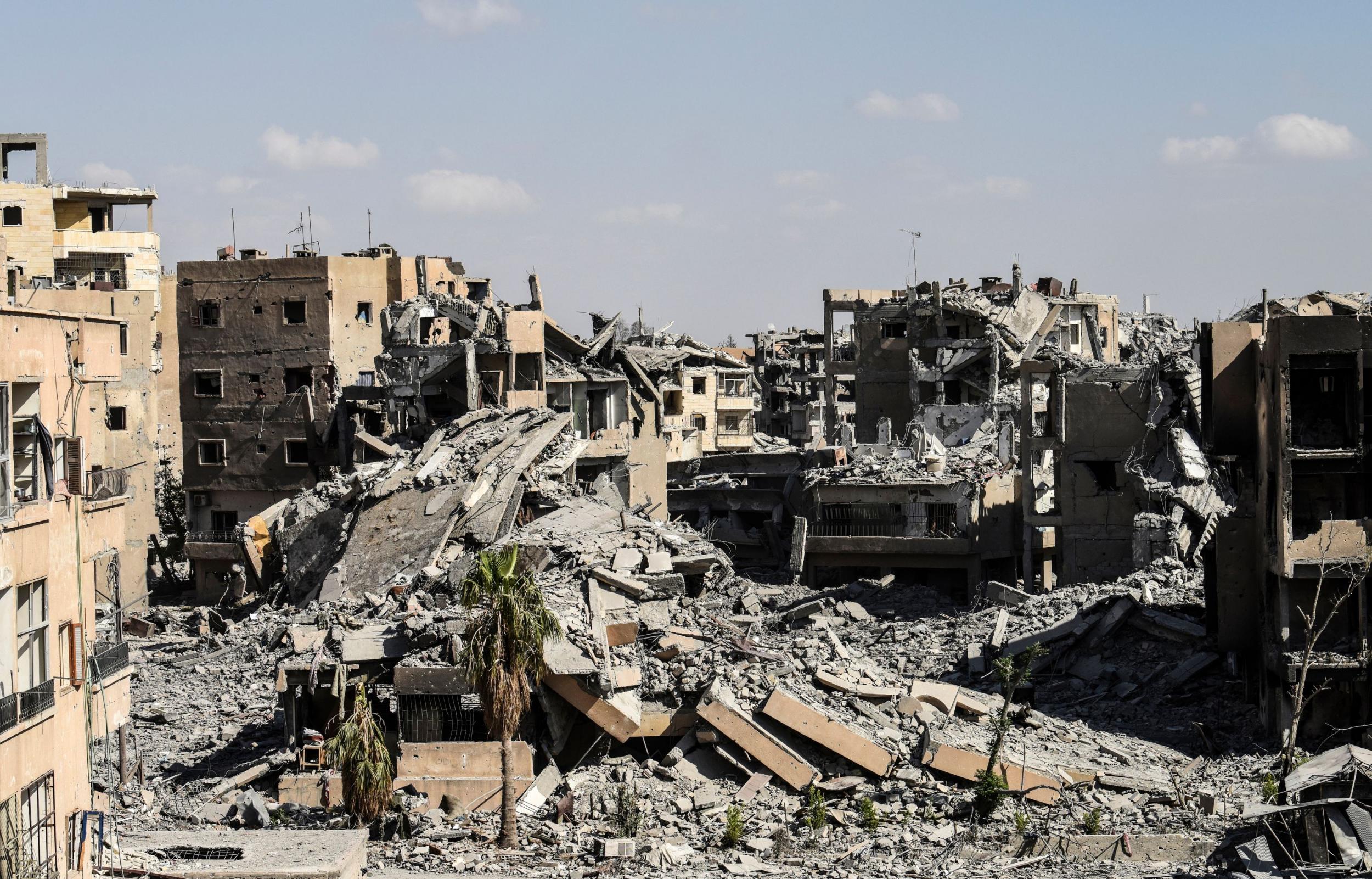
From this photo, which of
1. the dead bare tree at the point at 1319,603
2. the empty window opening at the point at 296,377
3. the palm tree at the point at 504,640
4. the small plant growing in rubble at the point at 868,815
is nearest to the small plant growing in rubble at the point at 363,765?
the palm tree at the point at 504,640

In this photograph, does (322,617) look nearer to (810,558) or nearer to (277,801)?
(277,801)

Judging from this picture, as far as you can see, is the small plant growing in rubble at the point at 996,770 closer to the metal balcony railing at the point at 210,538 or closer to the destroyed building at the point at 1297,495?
the destroyed building at the point at 1297,495

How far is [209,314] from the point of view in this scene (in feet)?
162

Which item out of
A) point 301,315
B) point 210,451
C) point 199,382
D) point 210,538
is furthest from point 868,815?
point 199,382

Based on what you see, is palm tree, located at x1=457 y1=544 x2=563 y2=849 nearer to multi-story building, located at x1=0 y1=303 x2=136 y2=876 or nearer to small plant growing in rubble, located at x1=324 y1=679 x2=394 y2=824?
small plant growing in rubble, located at x1=324 y1=679 x2=394 y2=824

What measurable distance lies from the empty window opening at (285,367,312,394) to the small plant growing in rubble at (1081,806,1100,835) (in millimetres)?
31764

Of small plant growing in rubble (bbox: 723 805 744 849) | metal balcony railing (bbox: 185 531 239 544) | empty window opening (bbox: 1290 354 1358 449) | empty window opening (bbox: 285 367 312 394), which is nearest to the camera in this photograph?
small plant growing in rubble (bbox: 723 805 744 849)

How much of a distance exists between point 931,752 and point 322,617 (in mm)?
11777

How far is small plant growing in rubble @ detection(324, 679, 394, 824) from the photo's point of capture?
861 inches

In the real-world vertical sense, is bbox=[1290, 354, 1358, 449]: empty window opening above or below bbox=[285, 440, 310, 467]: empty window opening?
above

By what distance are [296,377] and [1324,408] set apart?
102ft

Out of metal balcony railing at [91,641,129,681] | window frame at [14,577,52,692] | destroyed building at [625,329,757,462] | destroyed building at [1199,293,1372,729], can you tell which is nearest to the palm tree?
metal balcony railing at [91,641,129,681]

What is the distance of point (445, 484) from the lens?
116 ft

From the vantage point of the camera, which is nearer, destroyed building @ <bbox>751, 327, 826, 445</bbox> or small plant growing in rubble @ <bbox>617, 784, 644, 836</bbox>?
small plant growing in rubble @ <bbox>617, 784, 644, 836</bbox>
